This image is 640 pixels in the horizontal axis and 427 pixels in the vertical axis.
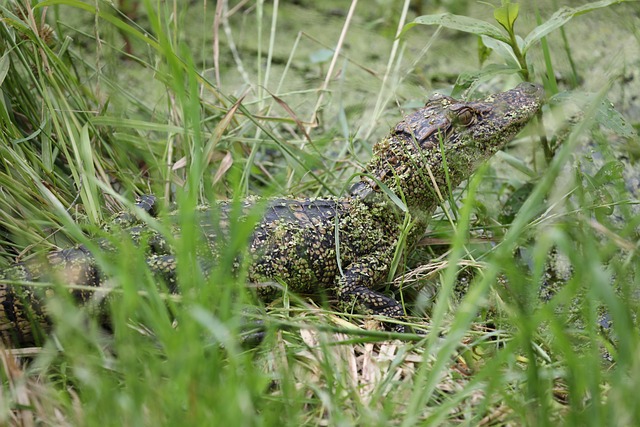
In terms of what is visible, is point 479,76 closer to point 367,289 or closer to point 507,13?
point 507,13

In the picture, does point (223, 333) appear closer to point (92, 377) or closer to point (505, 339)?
point (92, 377)

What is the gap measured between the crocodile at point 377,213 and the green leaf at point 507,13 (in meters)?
0.37

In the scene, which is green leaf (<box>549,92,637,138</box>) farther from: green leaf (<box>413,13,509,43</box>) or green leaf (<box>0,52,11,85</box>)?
green leaf (<box>0,52,11,85</box>)

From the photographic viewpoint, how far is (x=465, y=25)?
325 cm

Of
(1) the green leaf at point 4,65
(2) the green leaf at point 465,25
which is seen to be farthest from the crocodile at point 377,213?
(1) the green leaf at point 4,65

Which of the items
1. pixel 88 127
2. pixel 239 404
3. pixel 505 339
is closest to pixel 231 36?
pixel 88 127

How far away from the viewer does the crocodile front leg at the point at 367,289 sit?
120 inches

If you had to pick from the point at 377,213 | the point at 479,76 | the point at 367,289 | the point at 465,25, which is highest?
the point at 465,25

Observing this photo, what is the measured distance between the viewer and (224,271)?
206 cm

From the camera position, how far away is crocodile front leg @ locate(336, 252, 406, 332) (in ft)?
10.0

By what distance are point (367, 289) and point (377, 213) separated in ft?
1.36

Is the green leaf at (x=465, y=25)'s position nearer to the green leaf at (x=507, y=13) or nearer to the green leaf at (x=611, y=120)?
the green leaf at (x=507, y=13)

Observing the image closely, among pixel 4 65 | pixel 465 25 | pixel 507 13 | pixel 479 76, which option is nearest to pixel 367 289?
pixel 479 76

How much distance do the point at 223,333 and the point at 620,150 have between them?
124 inches
